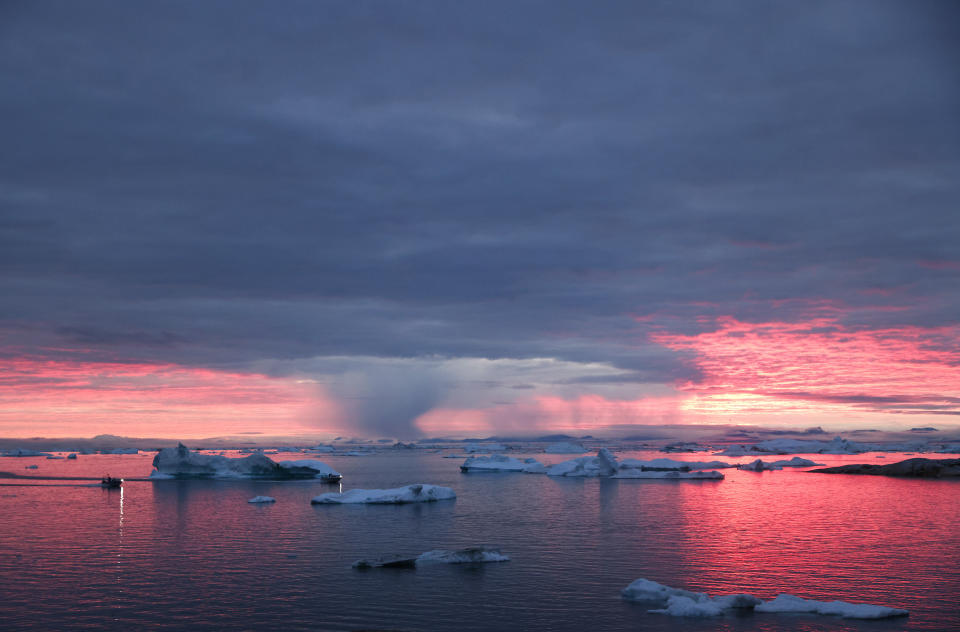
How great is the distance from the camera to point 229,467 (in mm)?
93500

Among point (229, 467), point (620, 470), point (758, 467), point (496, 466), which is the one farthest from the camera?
point (758, 467)

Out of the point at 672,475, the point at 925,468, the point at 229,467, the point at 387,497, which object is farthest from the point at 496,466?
the point at 925,468

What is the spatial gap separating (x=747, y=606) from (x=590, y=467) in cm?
8302

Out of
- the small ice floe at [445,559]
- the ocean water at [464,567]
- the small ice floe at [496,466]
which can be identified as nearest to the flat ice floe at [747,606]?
the ocean water at [464,567]

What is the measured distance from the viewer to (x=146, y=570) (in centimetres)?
3172

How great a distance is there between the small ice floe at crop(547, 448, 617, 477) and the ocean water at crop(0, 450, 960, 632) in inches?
1407

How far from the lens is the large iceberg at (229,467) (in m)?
90.2

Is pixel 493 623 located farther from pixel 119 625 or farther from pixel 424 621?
pixel 119 625

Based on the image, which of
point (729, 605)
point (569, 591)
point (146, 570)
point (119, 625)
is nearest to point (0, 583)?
point (146, 570)

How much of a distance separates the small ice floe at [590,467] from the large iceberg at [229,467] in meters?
33.6

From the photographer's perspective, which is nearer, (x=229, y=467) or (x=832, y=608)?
(x=832, y=608)

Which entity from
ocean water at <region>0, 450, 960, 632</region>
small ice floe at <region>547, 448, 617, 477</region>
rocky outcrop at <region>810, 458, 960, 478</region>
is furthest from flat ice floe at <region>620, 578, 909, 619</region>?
rocky outcrop at <region>810, 458, 960, 478</region>

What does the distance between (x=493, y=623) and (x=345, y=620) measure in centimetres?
478

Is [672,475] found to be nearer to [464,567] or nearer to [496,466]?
[496,466]
